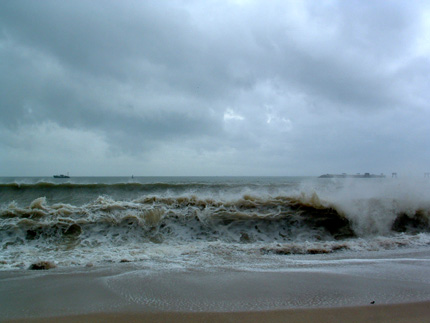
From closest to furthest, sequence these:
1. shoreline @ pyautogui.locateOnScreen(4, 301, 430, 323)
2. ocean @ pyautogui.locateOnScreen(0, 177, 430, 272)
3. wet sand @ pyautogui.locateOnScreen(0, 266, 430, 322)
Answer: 1. shoreline @ pyautogui.locateOnScreen(4, 301, 430, 323)
2. wet sand @ pyautogui.locateOnScreen(0, 266, 430, 322)
3. ocean @ pyautogui.locateOnScreen(0, 177, 430, 272)

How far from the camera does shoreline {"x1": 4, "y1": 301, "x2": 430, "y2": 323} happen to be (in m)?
3.12

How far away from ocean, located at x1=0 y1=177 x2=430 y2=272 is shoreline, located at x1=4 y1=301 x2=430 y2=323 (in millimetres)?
→ 1839

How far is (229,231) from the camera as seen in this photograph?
28.8 ft

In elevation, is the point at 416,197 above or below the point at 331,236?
above

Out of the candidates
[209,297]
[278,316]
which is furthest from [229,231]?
[278,316]

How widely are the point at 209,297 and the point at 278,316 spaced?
3.15 feet

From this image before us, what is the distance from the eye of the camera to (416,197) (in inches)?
432

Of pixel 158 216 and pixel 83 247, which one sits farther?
pixel 158 216

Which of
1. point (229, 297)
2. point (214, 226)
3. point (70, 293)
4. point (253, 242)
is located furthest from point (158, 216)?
point (229, 297)

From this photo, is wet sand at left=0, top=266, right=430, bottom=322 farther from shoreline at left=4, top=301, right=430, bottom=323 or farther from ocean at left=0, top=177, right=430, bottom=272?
ocean at left=0, top=177, right=430, bottom=272

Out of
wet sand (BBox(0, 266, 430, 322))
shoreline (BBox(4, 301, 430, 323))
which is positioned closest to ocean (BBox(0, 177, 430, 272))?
wet sand (BBox(0, 266, 430, 322))

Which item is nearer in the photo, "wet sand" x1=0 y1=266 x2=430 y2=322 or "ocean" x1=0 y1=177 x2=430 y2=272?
"wet sand" x1=0 y1=266 x2=430 y2=322

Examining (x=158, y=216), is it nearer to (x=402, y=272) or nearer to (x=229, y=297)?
(x=229, y=297)

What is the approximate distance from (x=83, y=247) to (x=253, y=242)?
4451 mm
